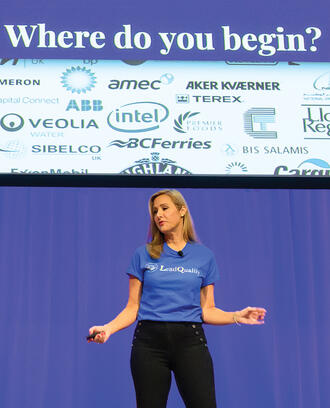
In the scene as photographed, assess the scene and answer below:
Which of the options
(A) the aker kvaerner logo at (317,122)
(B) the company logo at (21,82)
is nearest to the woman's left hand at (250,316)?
(A) the aker kvaerner logo at (317,122)

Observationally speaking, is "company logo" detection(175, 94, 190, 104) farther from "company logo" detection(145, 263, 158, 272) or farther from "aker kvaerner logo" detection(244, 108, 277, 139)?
"company logo" detection(145, 263, 158, 272)

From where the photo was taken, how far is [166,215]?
6.54 ft

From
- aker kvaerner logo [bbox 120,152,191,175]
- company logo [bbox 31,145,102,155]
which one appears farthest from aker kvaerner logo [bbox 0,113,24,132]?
aker kvaerner logo [bbox 120,152,191,175]

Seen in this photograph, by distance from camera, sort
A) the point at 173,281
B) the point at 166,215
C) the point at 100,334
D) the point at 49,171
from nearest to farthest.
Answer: the point at 100,334
the point at 173,281
the point at 166,215
the point at 49,171

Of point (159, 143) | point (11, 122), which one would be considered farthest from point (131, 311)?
point (11, 122)

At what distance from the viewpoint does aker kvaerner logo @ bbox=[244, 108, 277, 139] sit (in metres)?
2.99

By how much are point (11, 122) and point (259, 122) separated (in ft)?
4.16

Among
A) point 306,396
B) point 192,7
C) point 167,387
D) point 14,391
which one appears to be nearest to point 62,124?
point 192,7

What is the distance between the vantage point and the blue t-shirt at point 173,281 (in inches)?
72.9

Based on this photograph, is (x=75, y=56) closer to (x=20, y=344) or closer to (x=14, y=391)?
(x=20, y=344)

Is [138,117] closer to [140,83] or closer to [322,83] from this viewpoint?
[140,83]

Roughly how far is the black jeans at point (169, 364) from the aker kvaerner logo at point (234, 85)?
1.58 metres

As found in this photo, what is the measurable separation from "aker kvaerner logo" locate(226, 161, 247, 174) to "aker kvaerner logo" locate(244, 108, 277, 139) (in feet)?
0.57

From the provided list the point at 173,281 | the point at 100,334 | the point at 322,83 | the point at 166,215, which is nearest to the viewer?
the point at 100,334
